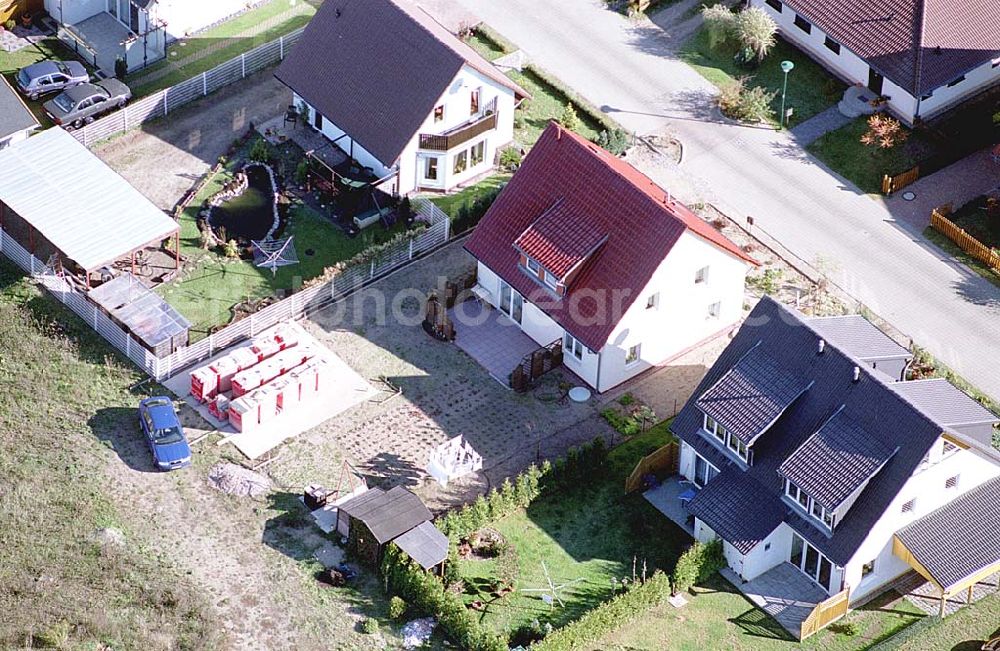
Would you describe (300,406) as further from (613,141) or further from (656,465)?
(613,141)

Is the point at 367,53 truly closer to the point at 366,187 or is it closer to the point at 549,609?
the point at 366,187

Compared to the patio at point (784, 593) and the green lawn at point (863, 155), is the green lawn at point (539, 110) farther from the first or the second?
the patio at point (784, 593)

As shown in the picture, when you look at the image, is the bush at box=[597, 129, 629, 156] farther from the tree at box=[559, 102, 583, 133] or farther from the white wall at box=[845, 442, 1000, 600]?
the white wall at box=[845, 442, 1000, 600]

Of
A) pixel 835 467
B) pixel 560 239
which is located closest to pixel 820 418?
pixel 835 467

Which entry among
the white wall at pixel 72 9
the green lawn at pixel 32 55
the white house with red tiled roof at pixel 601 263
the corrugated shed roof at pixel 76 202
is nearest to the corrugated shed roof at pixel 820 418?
the white house with red tiled roof at pixel 601 263

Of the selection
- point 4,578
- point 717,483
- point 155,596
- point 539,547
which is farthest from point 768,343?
point 4,578

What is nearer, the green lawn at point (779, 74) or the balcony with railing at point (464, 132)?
the balcony with railing at point (464, 132)
